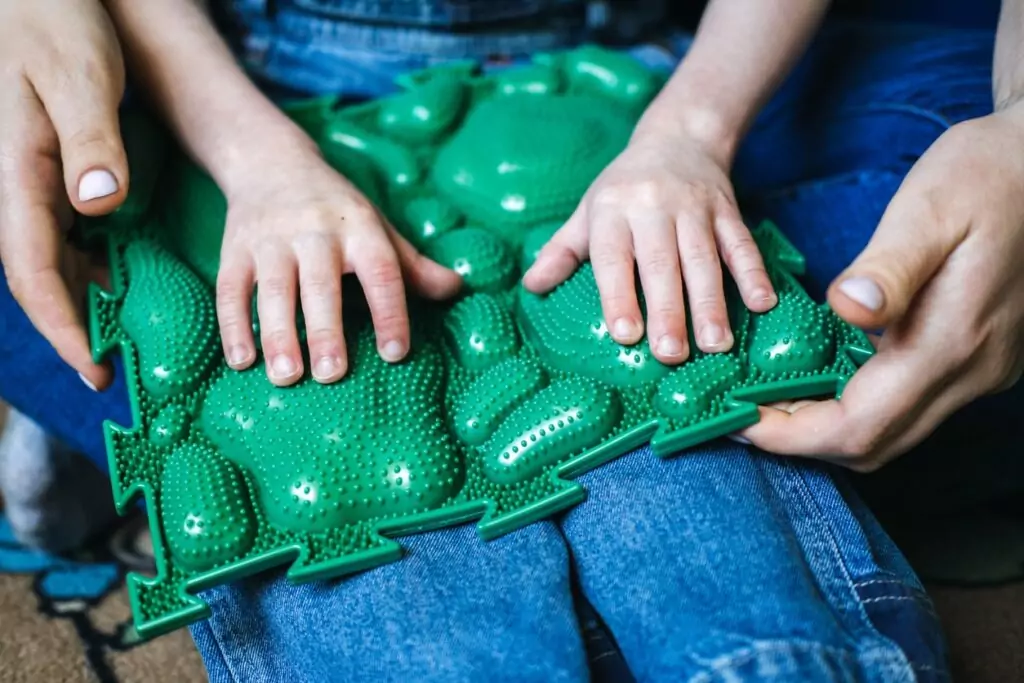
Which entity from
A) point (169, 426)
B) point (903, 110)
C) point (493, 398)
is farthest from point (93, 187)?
point (903, 110)

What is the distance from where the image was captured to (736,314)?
1.77 ft

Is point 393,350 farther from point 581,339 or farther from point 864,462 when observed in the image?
point 864,462

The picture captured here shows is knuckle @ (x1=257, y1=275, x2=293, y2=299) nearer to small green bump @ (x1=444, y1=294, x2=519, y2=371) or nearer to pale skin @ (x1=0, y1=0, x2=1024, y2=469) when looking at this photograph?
pale skin @ (x1=0, y1=0, x2=1024, y2=469)

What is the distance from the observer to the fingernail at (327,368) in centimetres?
Answer: 51

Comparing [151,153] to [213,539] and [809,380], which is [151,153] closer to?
[213,539]

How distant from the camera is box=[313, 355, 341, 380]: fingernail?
1.67 feet

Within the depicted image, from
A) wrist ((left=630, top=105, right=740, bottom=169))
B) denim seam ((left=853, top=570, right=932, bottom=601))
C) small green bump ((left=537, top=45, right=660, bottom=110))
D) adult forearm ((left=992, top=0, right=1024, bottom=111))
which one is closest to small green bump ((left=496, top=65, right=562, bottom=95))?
small green bump ((left=537, top=45, right=660, bottom=110))

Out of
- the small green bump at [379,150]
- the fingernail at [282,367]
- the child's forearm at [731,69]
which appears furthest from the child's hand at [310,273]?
the child's forearm at [731,69]

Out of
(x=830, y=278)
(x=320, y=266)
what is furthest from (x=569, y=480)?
(x=830, y=278)

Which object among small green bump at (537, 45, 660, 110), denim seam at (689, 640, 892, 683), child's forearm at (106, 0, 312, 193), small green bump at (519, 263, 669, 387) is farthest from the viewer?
small green bump at (537, 45, 660, 110)

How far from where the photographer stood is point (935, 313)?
0.48 metres

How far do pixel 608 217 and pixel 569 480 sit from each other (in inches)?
6.5

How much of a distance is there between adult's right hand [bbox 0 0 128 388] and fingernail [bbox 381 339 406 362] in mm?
179

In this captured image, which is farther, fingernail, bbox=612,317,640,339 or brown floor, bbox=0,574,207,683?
brown floor, bbox=0,574,207,683
